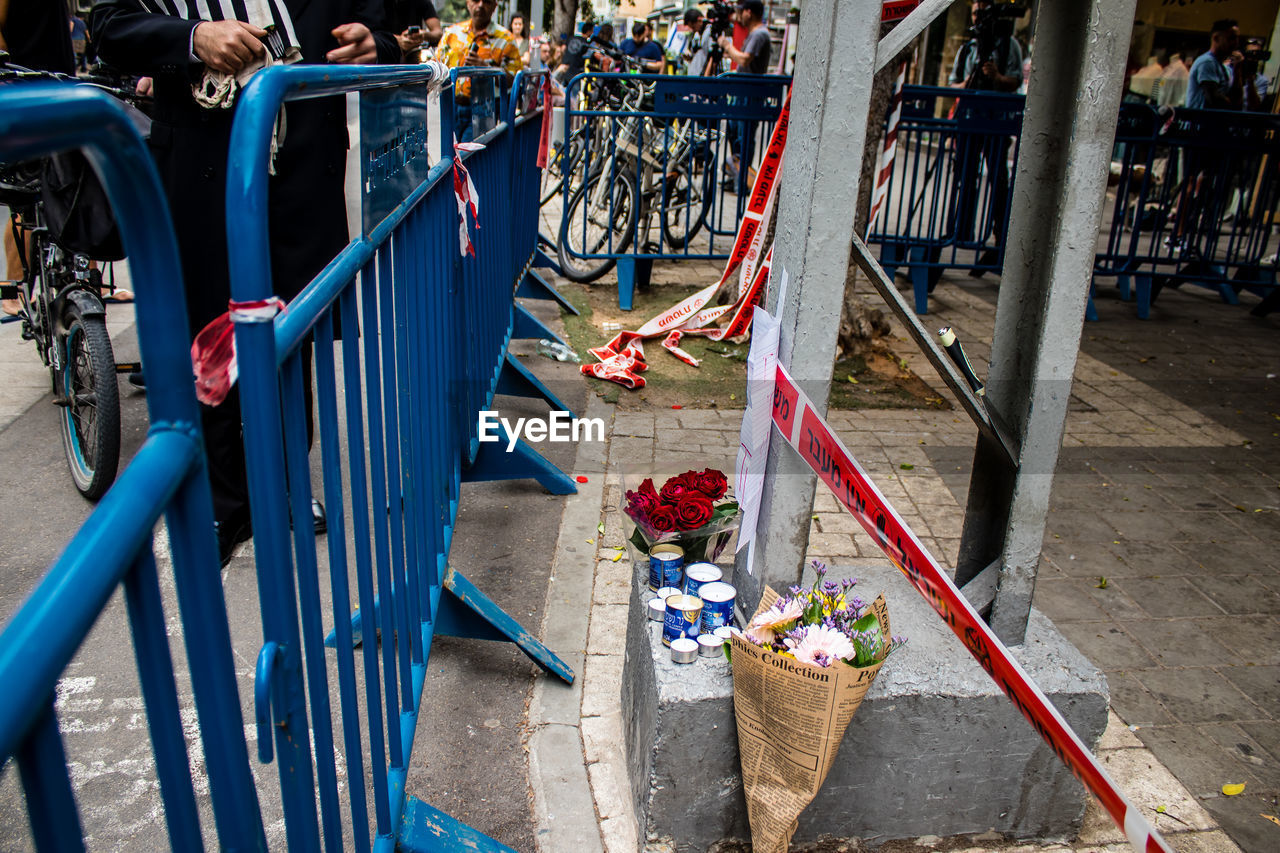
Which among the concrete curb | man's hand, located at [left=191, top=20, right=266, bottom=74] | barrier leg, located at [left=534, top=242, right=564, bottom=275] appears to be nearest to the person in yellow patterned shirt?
barrier leg, located at [left=534, top=242, right=564, bottom=275]

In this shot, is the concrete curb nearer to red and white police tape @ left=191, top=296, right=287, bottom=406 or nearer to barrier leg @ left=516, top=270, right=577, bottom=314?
red and white police tape @ left=191, top=296, right=287, bottom=406

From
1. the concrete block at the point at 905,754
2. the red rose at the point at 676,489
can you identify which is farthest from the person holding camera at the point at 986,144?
the concrete block at the point at 905,754

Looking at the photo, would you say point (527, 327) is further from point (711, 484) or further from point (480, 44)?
point (480, 44)

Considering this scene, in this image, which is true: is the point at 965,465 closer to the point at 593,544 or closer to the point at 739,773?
the point at 593,544

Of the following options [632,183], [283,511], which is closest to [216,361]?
[283,511]

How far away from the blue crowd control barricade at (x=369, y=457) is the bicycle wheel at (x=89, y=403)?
1.27m

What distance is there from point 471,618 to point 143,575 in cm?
208

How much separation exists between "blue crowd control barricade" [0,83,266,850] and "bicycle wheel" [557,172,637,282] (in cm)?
656

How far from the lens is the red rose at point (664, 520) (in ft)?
8.94

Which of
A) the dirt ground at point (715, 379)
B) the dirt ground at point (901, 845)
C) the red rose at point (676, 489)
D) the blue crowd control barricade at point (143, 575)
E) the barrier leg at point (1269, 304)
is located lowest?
the dirt ground at point (901, 845)

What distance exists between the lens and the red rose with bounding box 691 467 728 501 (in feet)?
9.30

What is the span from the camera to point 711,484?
2.85 metres

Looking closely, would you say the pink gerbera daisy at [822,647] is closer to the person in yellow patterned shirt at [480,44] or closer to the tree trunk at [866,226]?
the tree trunk at [866,226]

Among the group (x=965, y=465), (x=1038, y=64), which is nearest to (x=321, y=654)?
(x=1038, y=64)
